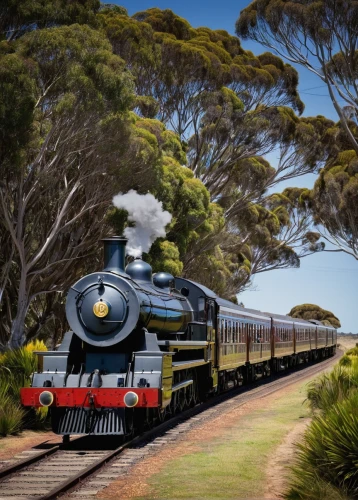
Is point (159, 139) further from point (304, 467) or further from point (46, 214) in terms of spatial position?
point (304, 467)

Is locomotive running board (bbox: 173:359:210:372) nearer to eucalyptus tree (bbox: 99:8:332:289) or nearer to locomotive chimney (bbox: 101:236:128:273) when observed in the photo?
locomotive chimney (bbox: 101:236:128:273)

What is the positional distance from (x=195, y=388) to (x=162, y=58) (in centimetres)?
2144

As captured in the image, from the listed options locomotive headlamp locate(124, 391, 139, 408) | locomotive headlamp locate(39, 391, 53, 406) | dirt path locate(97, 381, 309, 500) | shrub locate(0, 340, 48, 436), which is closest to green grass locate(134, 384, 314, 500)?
dirt path locate(97, 381, 309, 500)

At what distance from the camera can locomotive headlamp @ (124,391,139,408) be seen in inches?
437

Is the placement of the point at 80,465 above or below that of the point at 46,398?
below

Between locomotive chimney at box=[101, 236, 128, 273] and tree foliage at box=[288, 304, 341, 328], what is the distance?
257 feet

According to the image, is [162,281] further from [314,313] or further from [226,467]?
[314,313]

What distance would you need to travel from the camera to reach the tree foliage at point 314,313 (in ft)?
294

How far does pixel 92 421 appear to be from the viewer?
37.6ft

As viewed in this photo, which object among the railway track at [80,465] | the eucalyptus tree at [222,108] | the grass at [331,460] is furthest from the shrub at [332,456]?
the eucalyptus tree at [222,108]

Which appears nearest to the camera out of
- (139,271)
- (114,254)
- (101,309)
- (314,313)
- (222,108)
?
(101,309)

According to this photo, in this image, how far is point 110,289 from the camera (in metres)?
12.1

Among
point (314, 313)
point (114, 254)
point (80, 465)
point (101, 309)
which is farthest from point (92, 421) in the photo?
point (314, 313)

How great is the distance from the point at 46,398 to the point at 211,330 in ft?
22.9
